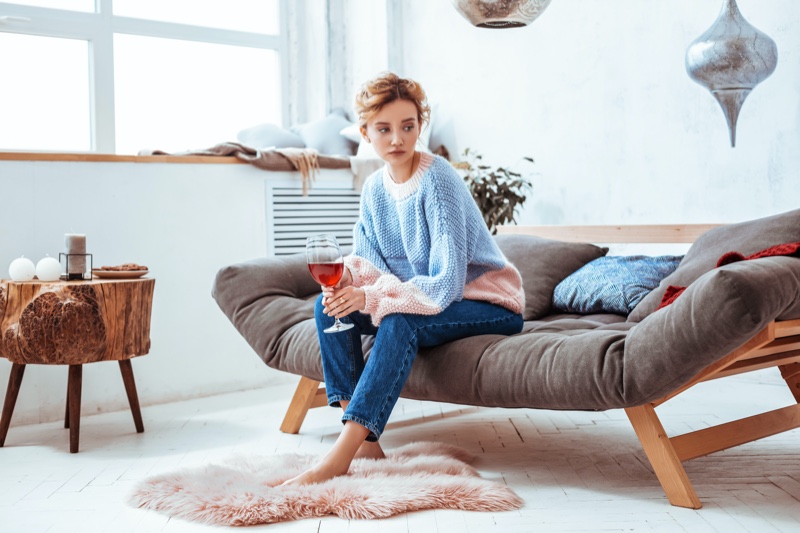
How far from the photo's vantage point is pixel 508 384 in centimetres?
217

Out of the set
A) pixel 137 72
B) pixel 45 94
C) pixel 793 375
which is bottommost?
pixel 793 375

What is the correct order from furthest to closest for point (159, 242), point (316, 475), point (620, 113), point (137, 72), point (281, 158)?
point (137, 72) → point (281, 158) → point (620, 113) → point (159, 242) → point (316, 475)

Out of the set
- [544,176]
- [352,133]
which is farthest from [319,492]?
[352,133]

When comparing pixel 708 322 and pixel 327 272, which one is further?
pixel 327 272

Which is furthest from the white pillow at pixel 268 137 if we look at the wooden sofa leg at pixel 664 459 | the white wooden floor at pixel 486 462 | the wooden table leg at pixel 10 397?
the wooden sofa leg at pixel 664 459

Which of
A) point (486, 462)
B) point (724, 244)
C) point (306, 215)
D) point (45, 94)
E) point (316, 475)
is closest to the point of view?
point (316, 475)

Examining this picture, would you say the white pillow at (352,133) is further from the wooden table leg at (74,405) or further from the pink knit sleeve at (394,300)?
the pink knit sleeve at (394,300)

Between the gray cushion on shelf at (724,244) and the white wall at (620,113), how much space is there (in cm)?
83

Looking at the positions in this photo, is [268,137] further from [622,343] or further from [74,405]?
[622,343]

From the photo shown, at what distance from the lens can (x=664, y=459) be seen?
80.3 inches

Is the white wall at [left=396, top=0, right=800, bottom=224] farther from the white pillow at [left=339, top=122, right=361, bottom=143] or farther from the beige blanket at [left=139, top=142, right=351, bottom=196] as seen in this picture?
the beige blanket at [left=139, top=142, right=351, bottom=196]

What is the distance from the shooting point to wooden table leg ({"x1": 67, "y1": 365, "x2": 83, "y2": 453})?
280 centimetres

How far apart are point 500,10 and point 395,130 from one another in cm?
42

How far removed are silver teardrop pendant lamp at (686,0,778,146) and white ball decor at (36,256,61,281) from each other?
2384 millimetres
